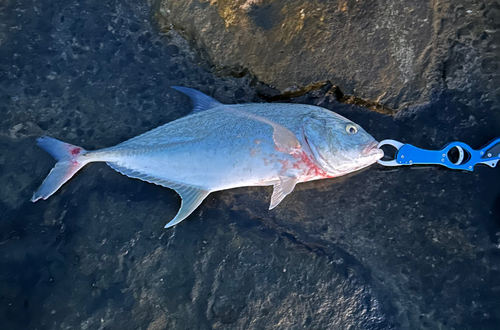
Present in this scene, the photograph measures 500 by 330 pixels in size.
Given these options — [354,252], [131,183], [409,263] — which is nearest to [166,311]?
[131,183]

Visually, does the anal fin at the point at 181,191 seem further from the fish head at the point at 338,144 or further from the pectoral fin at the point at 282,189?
the fish head at the point at 338,144

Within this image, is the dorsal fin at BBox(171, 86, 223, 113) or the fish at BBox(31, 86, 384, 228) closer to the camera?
the fish at BBox(31, 86, 384, 228)

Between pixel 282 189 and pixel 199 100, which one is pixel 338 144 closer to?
pixel 282 189

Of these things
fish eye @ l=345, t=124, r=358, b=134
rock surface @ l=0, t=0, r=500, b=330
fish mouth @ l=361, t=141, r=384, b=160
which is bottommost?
rock surface @ l=0, t=0, r=500, b=330

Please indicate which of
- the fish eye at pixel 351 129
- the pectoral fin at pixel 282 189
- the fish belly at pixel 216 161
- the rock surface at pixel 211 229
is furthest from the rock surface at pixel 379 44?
the pectoral fin at pixel 282 189

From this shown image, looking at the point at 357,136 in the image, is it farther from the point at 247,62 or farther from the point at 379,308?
the point at 379,308

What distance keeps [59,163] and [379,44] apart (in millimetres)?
2368

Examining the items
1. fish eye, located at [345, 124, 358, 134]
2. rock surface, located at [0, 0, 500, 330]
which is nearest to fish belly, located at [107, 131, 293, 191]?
rock surface, located at [0, 0, 500, 330]

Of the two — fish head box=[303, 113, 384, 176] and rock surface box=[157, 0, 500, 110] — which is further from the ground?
rock surface box=[157, 0, 500, 110]

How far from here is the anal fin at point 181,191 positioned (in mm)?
1995

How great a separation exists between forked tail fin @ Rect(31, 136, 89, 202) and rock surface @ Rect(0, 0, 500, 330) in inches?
3.9

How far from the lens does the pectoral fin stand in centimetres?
196

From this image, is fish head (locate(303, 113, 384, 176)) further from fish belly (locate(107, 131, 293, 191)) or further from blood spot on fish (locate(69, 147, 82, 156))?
blood spot on fish (locate(69, 147, 82, 156))

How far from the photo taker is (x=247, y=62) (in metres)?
2.18
